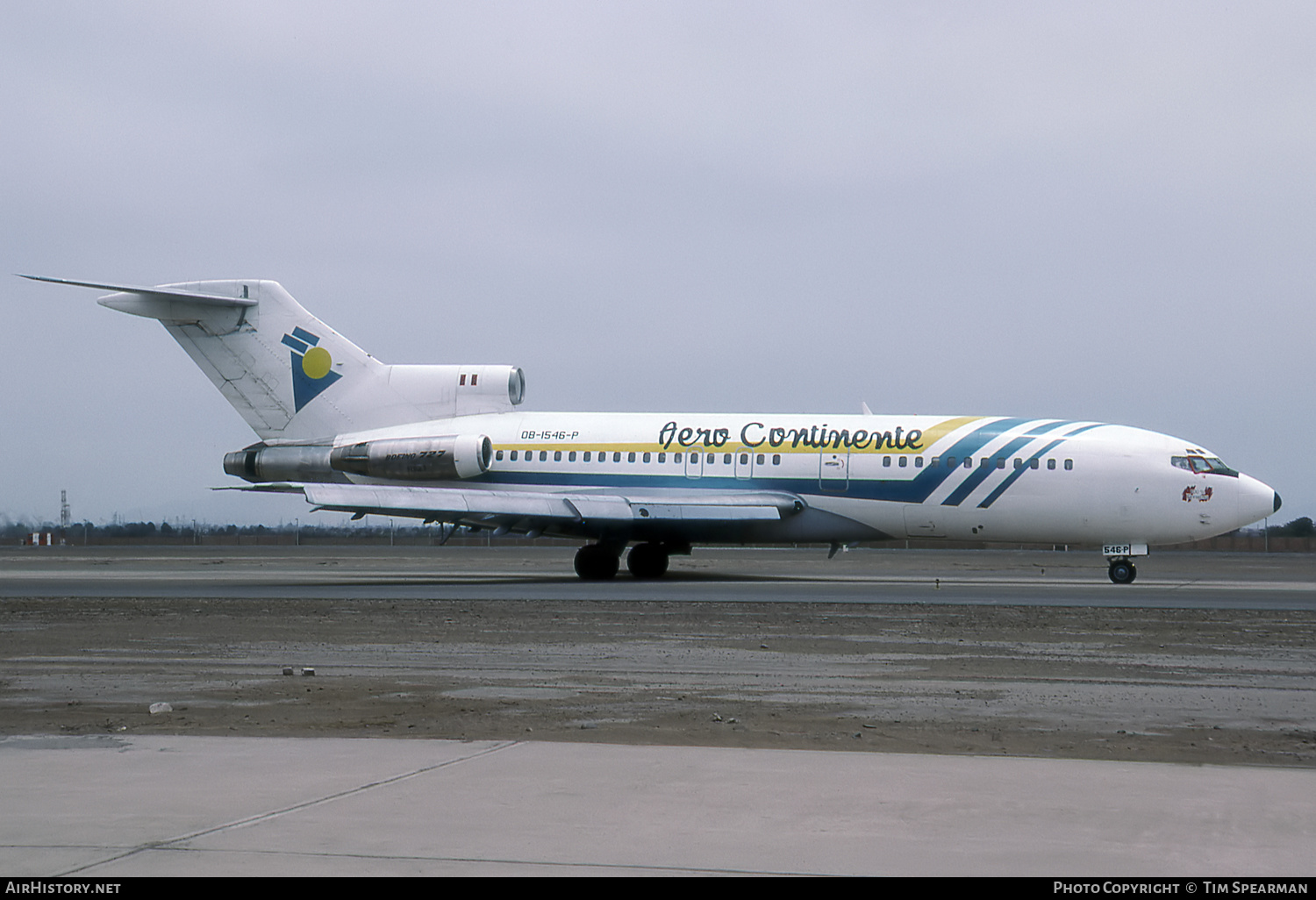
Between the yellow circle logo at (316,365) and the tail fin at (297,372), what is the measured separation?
23 mm

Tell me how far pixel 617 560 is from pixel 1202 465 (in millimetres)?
13479

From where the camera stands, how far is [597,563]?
101ft

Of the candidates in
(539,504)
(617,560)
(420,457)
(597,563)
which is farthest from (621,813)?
(420,457)

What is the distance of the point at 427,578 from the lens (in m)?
30.2

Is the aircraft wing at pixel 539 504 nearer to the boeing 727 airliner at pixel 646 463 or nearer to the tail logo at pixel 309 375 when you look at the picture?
the boeing 727 airliner at pixel 646 463

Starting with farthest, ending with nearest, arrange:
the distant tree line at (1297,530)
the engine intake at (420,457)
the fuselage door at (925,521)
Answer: the distant tree line at (1297,530) < the engine intake at (420,457) < the fuselage door at (925,521)

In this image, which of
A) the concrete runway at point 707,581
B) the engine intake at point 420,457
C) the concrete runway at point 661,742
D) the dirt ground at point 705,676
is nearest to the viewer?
the concrete runway at point 661,742

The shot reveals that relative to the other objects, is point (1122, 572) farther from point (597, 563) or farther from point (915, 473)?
point (597, 563)

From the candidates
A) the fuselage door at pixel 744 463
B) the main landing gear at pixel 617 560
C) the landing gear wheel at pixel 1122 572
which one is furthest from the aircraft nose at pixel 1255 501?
the main landing gear at pixel 617 560

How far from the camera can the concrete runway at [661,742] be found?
5266mm

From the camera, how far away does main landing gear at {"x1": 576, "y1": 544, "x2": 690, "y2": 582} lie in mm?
30812
